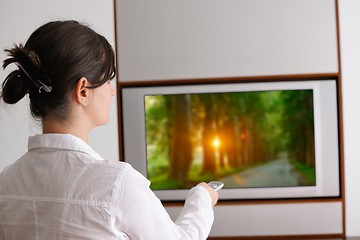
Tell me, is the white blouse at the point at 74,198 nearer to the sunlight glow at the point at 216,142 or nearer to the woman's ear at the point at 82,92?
the woman's ear at the point at 82,92

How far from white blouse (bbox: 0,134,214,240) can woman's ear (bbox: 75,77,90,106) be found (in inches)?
3.4

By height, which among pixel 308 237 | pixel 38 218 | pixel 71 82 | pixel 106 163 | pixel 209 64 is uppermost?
pixel 209 64

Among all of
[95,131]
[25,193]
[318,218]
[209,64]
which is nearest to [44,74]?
[25,193]

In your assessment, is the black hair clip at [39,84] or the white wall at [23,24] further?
the white wall at [23,24]

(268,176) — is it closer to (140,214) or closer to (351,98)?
(351,98)

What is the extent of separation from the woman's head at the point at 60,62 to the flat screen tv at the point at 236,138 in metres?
2.38

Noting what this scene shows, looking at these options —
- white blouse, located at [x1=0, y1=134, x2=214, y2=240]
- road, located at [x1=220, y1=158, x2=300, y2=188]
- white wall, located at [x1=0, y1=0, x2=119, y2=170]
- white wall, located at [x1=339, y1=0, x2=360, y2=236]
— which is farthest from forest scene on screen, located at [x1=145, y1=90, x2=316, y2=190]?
white blouse, located at [x1=0, y1=134, x2=214, y2=240]

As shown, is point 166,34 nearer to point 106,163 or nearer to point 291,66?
point 291,66

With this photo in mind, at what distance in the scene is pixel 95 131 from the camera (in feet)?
8.96

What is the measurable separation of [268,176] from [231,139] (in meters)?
0.32

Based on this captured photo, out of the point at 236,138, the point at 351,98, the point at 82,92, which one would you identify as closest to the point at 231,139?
the point at 236,138

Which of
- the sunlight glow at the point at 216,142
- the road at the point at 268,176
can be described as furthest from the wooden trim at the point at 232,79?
the road at the point at 268,176

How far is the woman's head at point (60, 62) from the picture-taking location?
1201 mm

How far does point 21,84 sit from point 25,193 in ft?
0.85
